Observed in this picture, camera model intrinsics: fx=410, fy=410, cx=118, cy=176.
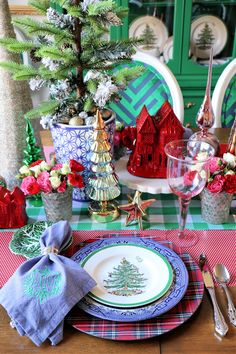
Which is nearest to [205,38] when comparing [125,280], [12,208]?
[12,208]

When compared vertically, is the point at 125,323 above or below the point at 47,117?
below

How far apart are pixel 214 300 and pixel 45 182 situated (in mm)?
423

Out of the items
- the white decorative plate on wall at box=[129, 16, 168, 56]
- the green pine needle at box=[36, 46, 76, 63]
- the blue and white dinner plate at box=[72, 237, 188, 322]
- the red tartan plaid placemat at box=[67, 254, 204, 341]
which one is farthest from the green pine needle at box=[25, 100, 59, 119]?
the white decorative plate on wall at box=[129, 16, 168, 56]

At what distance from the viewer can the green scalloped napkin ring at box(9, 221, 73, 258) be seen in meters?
0.83

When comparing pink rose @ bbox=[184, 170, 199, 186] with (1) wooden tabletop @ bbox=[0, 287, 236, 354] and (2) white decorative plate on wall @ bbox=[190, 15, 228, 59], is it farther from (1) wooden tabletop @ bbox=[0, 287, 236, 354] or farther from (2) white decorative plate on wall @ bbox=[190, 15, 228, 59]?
(2) white decorative plate on wall @ bbox=[190, 15, 228, 59]

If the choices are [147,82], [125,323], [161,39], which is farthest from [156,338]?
[161,39]

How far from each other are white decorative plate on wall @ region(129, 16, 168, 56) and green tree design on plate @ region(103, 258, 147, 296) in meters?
1.74

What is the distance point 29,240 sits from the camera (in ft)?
2.85

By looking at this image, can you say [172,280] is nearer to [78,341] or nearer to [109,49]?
[78,341]

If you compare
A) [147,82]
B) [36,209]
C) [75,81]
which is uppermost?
[75,81]

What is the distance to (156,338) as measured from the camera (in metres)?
0.65

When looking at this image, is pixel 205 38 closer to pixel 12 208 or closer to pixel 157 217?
pixel 157 217

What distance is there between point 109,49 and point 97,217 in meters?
0.40

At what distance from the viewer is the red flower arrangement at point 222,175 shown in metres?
0.89
